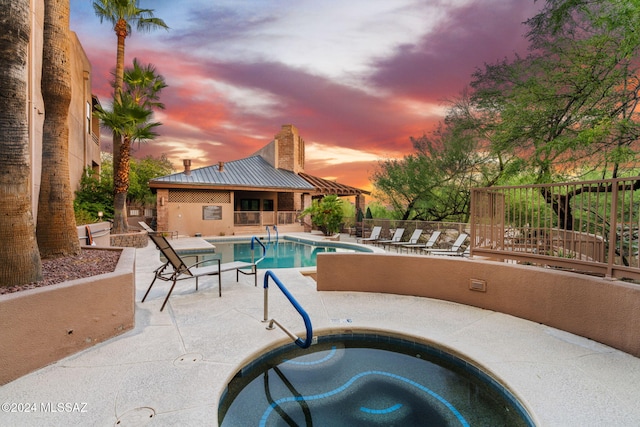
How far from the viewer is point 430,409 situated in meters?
2.80

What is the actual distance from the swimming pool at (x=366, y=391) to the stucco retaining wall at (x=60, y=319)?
173cm

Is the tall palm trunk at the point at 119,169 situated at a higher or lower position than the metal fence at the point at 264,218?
higher

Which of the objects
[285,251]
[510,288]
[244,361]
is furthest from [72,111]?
[510,288]

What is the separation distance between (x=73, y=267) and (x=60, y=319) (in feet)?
5.15

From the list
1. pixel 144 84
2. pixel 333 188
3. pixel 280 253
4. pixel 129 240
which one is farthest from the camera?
pixel 333 188

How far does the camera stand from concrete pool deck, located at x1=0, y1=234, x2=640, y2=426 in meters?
2.34

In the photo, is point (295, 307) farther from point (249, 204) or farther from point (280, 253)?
point (249, 204)

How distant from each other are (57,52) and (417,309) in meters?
6.90

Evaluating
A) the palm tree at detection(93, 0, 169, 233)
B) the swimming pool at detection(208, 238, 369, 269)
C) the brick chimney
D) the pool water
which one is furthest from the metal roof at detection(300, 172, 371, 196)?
the palm tree at detection(93, 0, 169, 233)

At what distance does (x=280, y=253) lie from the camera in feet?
42.3

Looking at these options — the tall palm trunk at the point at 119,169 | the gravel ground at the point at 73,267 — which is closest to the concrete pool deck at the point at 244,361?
the gravel ground at the point at 73,267

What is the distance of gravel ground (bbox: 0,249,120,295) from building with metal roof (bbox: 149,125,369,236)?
12.8m

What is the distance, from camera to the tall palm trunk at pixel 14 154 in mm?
3207

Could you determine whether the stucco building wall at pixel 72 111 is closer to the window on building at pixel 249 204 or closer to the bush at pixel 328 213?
the window on building at pixel 249 204
